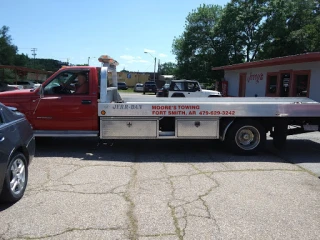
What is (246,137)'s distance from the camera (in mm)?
7879

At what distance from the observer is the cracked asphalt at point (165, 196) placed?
12.8 ft

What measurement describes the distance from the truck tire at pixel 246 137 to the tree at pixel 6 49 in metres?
67.6

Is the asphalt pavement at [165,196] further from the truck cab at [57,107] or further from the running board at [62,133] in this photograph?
the truck cab at [57,107]

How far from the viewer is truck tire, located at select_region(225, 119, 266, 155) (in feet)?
25.4

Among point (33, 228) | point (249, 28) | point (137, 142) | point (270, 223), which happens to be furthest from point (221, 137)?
point (249, 28)

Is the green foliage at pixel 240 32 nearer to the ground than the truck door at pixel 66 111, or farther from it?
farther from it

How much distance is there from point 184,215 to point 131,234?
0.85 meters

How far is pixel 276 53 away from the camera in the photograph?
3656cm

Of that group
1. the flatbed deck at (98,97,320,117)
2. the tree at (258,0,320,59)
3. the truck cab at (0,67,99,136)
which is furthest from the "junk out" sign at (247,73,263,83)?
the truck cab at (0,67,99,136)

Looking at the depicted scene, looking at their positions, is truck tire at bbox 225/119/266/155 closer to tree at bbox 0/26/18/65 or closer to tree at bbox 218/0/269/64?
tree at bbox 218/0/269/64

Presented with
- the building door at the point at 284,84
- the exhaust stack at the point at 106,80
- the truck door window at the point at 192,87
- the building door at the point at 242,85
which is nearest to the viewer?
the exhaust stack at the point at 106,80

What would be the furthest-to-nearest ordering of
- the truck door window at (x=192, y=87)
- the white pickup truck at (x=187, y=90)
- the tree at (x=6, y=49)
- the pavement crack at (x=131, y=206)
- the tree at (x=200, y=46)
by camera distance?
the tree at (x=6, y=49), the tree at (x=200, y=46), the truck door window at (x=192, y=87), the white pickup truck at (x=187, y=90), the pavement crack at (x=131, y=206)

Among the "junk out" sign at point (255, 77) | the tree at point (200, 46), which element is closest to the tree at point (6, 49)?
the tree at point (200, 46)

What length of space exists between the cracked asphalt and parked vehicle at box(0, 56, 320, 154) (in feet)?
1.65
